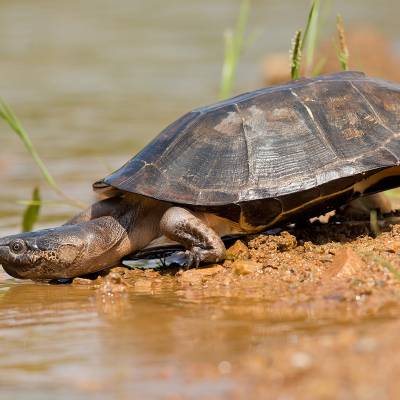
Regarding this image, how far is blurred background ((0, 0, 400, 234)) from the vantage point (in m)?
9.66

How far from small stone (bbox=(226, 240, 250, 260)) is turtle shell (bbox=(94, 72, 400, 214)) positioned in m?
0.33

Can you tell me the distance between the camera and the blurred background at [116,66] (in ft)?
31.7

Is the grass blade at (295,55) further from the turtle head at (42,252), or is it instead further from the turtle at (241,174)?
the turtle head at (42,252)

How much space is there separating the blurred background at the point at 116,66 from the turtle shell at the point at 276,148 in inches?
59.5

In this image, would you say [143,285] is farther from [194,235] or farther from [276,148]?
[276,148]

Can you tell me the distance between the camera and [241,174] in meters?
4.94

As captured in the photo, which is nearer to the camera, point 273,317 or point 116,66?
point 273,317

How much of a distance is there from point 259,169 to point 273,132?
257 millimetres

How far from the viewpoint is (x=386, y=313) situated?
12.1 feet

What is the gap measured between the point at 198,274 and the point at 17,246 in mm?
1050

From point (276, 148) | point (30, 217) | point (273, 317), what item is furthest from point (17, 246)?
point (273, 317)

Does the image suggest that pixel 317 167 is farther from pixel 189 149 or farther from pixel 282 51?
pixel 282 51

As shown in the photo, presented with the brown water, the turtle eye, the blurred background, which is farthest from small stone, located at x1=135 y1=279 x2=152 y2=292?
the blurred background

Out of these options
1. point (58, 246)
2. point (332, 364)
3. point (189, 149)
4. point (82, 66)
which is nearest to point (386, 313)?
point (332, 364)
